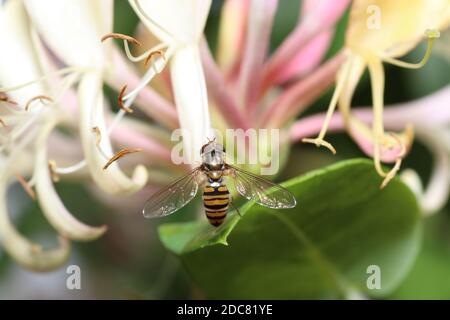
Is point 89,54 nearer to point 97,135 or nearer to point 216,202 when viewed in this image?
point 97,135

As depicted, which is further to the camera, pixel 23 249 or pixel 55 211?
pixel 23 249

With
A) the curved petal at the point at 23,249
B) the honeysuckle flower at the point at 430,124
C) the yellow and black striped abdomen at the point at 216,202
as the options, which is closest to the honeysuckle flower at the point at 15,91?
the curved petal at the point at 23,249

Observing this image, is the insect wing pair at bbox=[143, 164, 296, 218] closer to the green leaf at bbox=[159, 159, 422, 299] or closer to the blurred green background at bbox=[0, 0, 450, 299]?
the green leaf at bbox=[159, 159, 422, 299]

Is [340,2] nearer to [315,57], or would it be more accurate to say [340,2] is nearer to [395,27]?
[395,27]

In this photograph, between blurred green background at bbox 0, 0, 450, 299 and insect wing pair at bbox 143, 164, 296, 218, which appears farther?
blurred green background at bbox 0, 0, 450, 299

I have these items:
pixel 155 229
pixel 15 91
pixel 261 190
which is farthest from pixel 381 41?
pixel 155 229

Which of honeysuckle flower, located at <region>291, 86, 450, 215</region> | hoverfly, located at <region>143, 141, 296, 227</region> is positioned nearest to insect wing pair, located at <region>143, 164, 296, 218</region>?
hoverfly, located at <region>143, 141, 296, 227</region>

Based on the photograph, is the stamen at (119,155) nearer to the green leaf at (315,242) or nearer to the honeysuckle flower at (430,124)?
the green leaf at (315,242)
